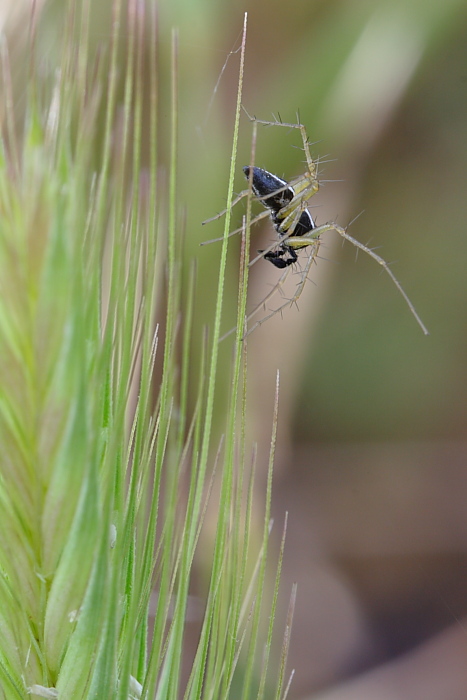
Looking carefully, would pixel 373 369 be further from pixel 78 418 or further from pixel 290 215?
pixel 78 418

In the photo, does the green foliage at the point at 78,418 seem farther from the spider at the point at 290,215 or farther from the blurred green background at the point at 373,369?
the blurred green background at the point at 373,369

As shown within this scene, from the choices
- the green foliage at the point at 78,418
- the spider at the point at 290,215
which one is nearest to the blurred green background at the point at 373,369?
the spider at the point at 290,215

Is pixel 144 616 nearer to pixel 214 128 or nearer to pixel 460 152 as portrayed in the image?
pixel 214 128

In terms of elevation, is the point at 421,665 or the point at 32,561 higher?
the point at 32,561

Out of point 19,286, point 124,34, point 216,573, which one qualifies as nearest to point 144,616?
point 216,573

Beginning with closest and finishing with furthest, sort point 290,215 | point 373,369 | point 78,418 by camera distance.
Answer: point 78,418
point 290,215
point 373,369

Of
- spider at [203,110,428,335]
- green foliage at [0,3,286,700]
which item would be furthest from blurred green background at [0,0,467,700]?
green foliage at [0,3,286,700]

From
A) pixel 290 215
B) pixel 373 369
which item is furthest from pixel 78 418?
pixel 373 369

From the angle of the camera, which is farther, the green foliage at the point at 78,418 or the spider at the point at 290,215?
the spider at the point at 290,215
